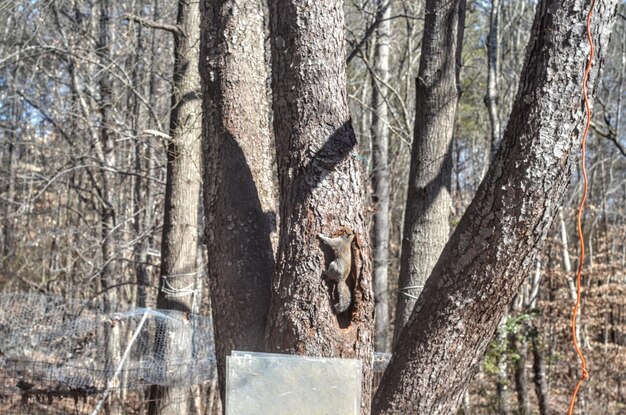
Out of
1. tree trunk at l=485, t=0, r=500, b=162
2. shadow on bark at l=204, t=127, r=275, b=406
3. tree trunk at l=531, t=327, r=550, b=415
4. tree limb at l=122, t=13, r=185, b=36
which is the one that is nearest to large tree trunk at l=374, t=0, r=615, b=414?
shadow on bark at l=204, t=127, r=275, b=406

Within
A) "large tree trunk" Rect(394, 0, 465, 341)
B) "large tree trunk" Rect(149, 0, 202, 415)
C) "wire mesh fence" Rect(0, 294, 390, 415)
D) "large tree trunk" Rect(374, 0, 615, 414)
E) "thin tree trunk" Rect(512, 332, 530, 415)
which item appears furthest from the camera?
"thin tree trunk" Rect(512, 332, 530, 415)

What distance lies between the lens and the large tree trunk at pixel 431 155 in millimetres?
4629

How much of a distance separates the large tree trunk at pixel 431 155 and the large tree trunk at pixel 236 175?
68.4 inches

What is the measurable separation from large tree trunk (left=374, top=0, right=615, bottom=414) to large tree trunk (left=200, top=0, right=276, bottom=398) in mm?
628

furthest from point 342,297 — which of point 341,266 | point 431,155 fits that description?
point 431,155

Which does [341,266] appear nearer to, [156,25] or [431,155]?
[431,155]

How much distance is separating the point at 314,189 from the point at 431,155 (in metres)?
2.23

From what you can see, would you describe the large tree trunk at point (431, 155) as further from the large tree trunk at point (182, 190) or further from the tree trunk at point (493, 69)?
the tree trunk at point (493, 69)

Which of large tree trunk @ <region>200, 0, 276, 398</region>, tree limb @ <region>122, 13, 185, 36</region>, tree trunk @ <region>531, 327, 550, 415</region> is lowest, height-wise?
tree trunk @ <region>531, 327, 550, 415</region>

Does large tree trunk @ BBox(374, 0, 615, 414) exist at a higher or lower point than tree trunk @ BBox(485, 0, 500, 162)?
lower

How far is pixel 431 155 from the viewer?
4.71 metres

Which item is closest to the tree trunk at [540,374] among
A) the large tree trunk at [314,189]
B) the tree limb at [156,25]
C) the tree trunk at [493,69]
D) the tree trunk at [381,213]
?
the tree trunk at [381,213]

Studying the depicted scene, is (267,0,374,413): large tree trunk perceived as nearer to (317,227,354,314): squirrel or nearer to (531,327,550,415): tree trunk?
(317,227,354,314): squirrel

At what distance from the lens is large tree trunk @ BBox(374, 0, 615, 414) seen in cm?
241
